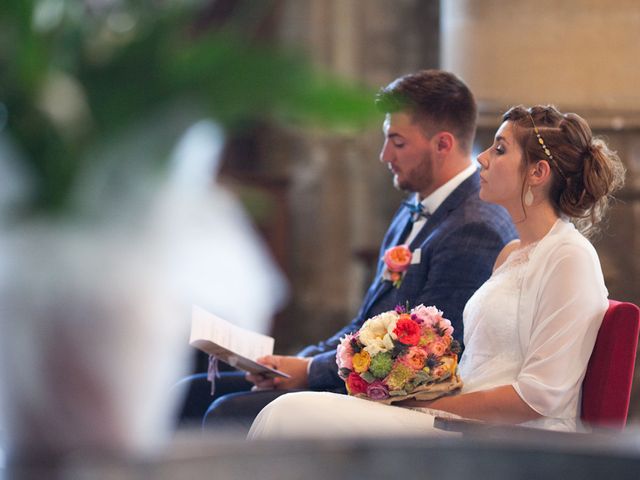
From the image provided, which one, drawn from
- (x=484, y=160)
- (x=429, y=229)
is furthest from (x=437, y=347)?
(x=429, y=229)

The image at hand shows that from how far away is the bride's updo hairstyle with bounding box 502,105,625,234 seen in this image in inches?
122

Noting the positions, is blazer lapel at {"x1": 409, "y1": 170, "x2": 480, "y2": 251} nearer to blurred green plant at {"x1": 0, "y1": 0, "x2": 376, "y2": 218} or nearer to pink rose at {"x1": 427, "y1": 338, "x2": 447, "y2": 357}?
pink rose at {"x1": 427, "y1": 338, "x2": 447, "y2": 357}

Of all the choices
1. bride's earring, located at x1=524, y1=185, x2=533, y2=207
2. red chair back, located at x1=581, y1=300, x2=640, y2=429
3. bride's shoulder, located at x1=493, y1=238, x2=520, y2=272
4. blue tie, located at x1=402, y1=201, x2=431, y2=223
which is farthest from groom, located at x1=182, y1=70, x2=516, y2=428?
red chair back, located at x1=581, y1=300, x2=640, y2=429

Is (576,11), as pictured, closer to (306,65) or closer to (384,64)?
(384,64)

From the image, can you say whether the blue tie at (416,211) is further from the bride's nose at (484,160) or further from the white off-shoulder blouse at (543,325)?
the white off-shoulder blouse at (543,325)

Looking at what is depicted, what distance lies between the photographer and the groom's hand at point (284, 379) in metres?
3.60

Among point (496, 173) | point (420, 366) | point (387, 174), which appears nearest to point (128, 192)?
point (420, 366)

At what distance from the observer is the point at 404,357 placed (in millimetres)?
2877

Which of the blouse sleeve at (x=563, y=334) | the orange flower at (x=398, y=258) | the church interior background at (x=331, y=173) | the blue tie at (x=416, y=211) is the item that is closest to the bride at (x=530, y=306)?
the blouse sleeve at (x=563, y=334)

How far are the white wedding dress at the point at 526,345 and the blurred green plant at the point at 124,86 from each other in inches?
82.5

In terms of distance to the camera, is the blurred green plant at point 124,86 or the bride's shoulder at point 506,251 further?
the bride's shoulder at point 506,251

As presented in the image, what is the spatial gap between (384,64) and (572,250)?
535 cm

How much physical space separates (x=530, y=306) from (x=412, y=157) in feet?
3.22

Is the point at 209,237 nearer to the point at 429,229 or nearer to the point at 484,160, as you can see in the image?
the point at 484,160
